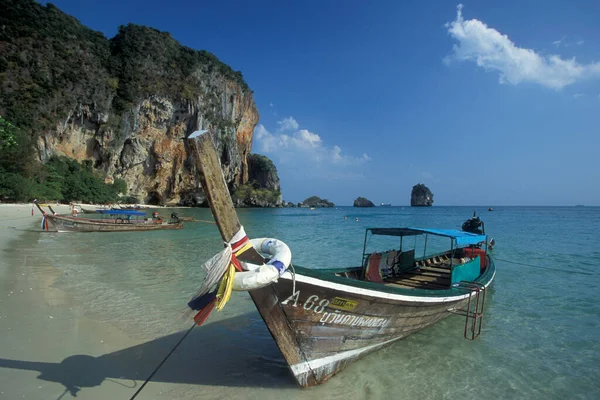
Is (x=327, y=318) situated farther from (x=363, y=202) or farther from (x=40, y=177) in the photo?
(x=363, y=202)

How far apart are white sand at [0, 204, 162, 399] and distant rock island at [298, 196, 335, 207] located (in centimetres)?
13192

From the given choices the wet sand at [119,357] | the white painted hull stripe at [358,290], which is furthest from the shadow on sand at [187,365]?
the white painted hull stripe at [358,290]

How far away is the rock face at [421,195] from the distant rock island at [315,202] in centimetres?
3731

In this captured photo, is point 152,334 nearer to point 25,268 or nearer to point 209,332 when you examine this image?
point 209,332

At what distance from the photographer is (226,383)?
4.14 metres

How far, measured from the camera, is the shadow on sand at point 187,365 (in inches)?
161

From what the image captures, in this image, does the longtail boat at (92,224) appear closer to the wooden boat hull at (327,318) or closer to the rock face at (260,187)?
the wooden boat hull at (327,318)

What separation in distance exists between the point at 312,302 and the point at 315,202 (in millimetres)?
144159

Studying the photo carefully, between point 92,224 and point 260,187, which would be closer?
point 92,224

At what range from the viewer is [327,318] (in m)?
3.99

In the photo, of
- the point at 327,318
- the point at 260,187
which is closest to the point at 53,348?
the point at 327,318

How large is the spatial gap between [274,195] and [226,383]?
89.2 meters

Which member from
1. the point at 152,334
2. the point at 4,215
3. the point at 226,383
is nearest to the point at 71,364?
the point at 152,334

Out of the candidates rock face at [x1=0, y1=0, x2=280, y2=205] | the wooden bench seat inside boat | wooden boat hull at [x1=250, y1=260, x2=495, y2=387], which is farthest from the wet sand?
rock face at [x1=0, y1=0, x2=280, y2=205]
